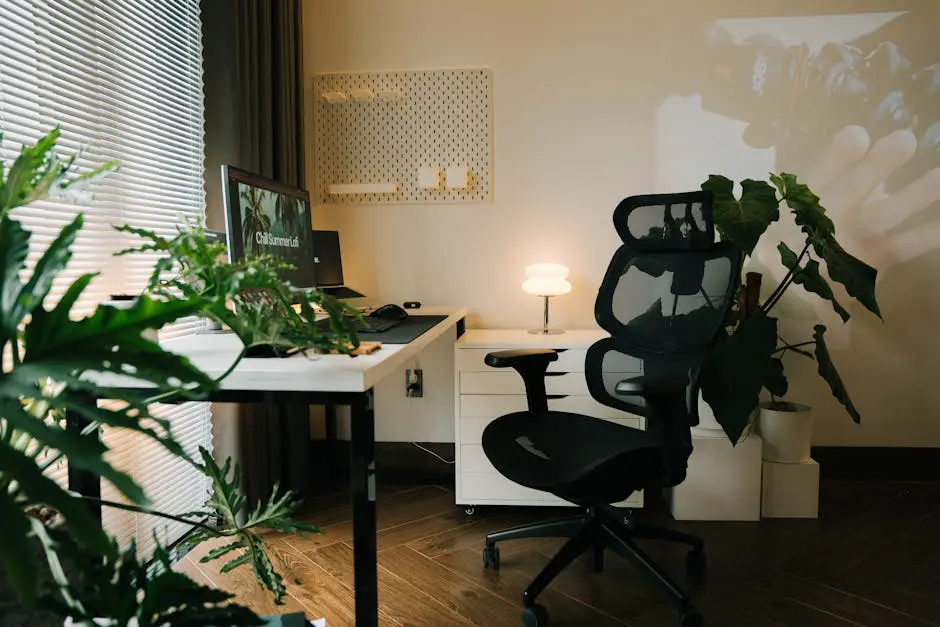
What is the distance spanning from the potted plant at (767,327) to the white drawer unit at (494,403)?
38 cm

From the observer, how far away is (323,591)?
6.25 feet

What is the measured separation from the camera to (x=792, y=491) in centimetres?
244

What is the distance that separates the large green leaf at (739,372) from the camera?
2180 millimetres

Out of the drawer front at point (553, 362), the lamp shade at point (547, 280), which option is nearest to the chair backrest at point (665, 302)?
the drawer front at point (553, 362)

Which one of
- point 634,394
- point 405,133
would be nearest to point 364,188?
point 405,133

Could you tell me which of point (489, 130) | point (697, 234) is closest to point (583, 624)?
point (697, 234)

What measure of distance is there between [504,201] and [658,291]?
3.76 ft

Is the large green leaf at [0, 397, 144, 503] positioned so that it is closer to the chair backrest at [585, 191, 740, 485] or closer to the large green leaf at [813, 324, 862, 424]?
the chair backrest at [585, 191, 740, 485]

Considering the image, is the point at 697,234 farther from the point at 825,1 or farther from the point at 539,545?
the point at 825,1

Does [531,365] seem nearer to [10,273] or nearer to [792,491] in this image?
[792,491]

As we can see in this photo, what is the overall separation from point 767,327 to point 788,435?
0.49 metres

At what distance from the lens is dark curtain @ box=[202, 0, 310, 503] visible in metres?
2.24

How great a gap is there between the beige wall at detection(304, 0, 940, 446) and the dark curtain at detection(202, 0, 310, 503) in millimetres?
273

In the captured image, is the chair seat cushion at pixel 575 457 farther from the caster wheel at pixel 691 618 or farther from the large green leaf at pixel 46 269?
the large green leaf at pixel 46 269
